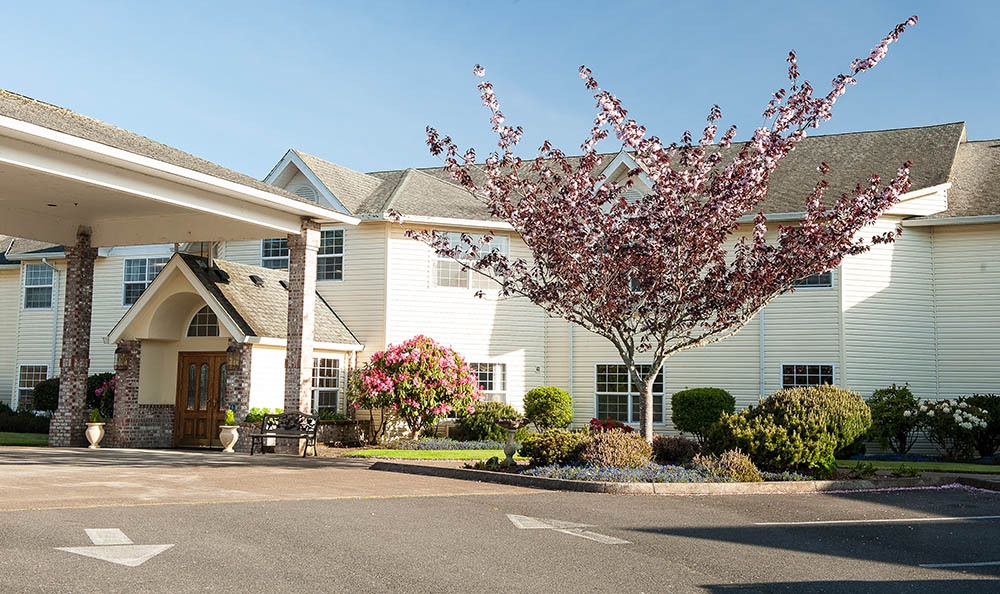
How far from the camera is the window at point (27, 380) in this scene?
98.3 ft

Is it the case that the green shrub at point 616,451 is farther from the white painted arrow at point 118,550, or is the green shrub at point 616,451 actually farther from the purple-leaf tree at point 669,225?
the white painted arrow at point 118,550

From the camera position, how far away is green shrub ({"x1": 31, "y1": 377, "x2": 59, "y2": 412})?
2806 centimetres

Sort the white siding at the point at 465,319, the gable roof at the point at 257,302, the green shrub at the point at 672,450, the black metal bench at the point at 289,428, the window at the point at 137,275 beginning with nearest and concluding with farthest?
the green shrub at the point at 672,450, the black metal bench at the point at 289,428, the gable roof at the point at 257,302, the white siding at the point at 465,319, the window at the point at 137,275

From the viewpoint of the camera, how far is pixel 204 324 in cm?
2295

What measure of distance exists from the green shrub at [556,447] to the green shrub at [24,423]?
59.9ft

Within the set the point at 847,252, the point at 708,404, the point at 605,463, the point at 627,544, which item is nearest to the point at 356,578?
the point at 627,544

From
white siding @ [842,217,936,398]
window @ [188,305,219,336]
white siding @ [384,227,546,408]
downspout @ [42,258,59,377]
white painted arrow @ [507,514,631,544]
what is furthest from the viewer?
downspout @ [42,258,59,377]

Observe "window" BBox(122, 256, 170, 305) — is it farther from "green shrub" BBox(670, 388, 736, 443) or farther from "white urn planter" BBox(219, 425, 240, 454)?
"green shrub" BBox(670, 388, 736, 443)

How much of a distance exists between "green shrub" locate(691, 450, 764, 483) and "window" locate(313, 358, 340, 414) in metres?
11.3

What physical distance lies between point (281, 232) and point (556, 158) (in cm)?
675

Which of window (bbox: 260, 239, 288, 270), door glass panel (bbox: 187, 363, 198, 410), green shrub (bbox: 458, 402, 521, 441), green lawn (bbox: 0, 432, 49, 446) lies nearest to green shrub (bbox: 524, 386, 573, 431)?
green shrub (bbox: 458, 402, 521, 441)

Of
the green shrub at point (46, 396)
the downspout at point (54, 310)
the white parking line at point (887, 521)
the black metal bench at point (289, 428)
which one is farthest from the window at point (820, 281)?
the downspout at point (54, 310)

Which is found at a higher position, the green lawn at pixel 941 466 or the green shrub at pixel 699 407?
the green shrub at pixel 699 407

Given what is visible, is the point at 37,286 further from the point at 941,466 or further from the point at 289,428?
the point at 941,466
